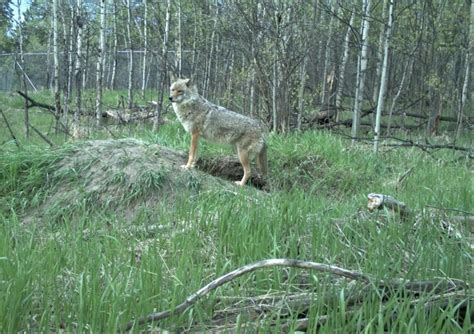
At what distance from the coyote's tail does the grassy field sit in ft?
3.16

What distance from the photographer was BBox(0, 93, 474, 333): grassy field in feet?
10.1

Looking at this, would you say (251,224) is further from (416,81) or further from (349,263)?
(416,81)

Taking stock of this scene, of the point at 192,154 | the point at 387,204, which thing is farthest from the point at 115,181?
the point at 387,204

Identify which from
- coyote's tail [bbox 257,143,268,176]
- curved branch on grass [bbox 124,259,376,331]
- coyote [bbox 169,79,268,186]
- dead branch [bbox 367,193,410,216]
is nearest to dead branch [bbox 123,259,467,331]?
curved branch on grass [bbox 124,259,376,331]

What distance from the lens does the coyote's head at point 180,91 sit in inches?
332

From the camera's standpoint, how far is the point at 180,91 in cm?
848

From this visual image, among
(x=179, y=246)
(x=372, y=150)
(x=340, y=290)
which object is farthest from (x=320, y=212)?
(x=372, y=150)

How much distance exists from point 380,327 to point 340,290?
0.52 metres

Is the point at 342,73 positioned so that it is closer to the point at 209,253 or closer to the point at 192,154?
the point at 192,154

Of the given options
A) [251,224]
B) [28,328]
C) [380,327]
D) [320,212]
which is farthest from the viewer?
[320,212]

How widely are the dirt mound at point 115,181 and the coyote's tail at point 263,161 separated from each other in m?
0.93

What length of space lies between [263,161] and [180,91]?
5.34ft

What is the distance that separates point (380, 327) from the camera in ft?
9.17

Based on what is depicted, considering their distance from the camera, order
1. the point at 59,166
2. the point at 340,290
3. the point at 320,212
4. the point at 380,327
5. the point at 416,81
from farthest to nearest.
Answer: the point at 416,81, the point at 59,166, the point at 320,212, the point at 340,290, the point at 380,327
